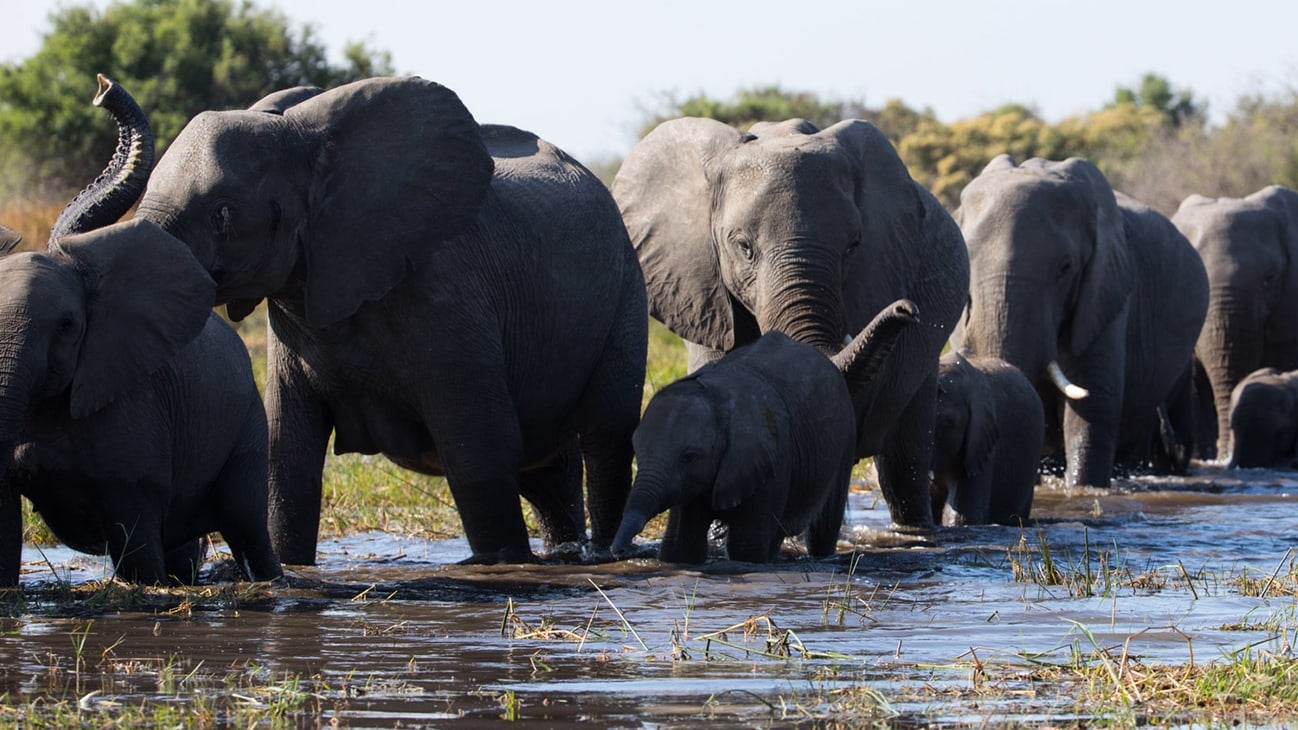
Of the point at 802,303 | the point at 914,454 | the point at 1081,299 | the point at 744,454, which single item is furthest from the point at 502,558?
the point at 1081,299

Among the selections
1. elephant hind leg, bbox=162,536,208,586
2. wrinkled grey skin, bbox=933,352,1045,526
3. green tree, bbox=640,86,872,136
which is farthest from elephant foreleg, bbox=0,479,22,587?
green tree, bbox=640,86,872,136

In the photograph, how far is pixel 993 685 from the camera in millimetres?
4996

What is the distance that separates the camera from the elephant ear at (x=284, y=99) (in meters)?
7.59

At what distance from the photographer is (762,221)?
8.60 meters

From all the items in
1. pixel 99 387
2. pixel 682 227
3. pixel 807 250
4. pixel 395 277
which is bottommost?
pixel 99 387

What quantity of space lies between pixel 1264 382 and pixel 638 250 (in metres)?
6.47

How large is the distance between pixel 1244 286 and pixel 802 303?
854 cm

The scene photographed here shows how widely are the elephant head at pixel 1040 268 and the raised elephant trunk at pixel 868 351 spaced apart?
11.0 feet

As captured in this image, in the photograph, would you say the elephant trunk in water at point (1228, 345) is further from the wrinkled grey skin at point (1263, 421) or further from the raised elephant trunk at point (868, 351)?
the raised elephant trunk at point (868, 351)

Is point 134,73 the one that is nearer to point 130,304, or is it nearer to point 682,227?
point 682,227

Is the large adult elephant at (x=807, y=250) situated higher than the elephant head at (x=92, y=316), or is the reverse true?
the large adult elephant at (x=807, y=250)

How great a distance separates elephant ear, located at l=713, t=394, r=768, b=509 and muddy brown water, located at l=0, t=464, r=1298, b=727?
0.87 feet

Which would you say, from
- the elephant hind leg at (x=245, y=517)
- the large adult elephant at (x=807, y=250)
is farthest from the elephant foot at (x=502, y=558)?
the large adult elephant at (x=807, y=250)

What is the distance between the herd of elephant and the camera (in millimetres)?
6461
